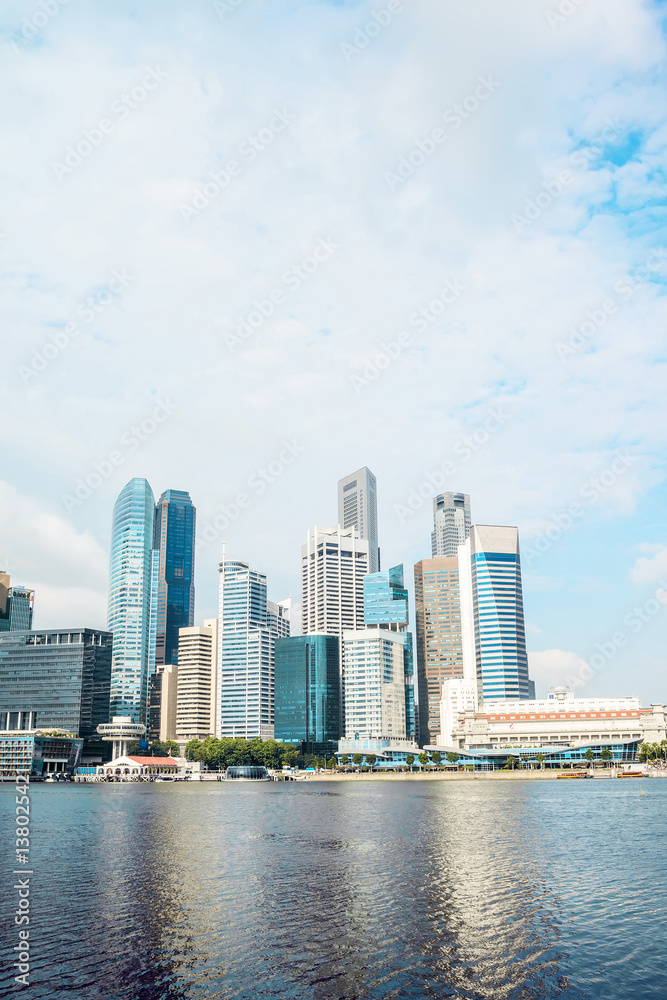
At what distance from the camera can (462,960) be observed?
3978cm

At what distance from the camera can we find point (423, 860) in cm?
7038

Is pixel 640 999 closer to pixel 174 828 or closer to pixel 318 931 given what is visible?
pixel 318 931

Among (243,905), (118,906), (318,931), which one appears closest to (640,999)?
(318,931)

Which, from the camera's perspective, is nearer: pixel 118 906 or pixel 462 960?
pixel 462 960

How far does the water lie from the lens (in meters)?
36.8

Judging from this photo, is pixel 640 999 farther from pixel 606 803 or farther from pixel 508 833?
pixel 606 803

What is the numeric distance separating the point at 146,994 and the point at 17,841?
2296 inches

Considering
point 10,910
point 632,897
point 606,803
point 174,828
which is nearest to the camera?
point 10,910

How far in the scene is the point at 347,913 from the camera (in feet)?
162

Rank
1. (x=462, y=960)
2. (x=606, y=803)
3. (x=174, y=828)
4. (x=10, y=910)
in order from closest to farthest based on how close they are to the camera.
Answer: (x=462, y=960), (x=10, y=910), (x=174, y=828), (x=606, y=803)

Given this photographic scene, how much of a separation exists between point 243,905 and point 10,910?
14402mm

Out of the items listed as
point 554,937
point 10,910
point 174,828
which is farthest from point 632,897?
point 174,828

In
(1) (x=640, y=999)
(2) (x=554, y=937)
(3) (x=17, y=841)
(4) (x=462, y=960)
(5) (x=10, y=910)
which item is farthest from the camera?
(3) (x=17, y=841)

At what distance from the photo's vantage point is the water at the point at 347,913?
36812 mm
